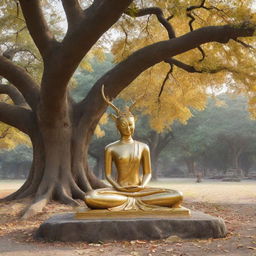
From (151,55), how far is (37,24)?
3223 millimetres

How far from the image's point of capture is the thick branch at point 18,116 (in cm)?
1172

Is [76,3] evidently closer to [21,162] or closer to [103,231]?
[103,231]

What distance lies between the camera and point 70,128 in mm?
11344

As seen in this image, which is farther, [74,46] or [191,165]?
[191,165]

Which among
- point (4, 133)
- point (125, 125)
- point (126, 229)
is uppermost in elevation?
point (4, 133)

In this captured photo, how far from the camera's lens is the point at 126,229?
20.0 feet


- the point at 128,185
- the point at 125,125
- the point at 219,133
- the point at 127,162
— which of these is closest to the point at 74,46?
the point at 125,125

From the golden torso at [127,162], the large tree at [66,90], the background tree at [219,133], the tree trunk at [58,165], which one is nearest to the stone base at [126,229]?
the golden torso at [127,162]

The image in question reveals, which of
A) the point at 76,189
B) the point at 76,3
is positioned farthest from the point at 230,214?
the point at 76,3

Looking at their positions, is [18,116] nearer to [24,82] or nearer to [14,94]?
[24,82]

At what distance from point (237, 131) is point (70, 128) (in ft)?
105

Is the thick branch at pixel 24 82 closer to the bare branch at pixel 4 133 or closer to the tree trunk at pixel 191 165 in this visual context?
the bare branch at pixel 4 133

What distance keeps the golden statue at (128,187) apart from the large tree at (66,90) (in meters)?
2.32

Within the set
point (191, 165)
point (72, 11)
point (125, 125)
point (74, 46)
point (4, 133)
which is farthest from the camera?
point (191, 165)
